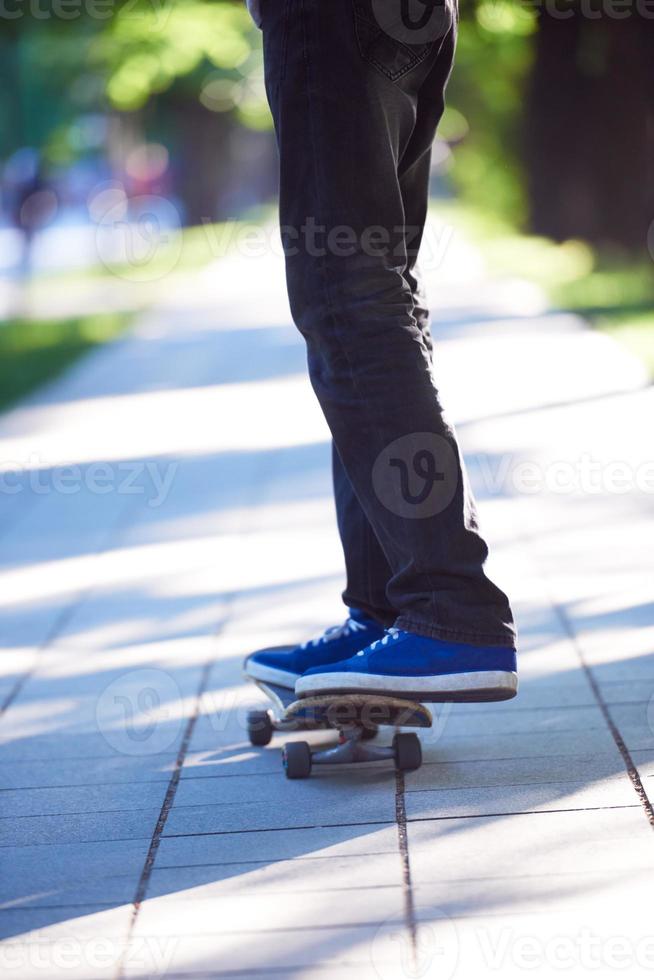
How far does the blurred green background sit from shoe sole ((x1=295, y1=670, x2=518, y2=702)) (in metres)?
7.07

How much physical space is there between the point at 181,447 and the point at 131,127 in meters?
43.6

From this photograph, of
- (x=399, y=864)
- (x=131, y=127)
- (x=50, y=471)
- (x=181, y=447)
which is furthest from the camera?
(x=131, y=127)

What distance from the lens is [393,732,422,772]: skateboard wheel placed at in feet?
9.07

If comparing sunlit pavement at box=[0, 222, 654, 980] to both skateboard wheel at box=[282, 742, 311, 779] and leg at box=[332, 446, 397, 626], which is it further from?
leg at box=[332, 446, 397, 626]

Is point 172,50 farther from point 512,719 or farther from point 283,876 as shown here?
point 283,876

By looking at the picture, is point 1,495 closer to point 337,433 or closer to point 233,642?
point 233,642

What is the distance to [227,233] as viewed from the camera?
115 ft

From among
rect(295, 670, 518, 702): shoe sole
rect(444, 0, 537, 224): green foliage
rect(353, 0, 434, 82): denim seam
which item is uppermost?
rect(353, 0, 434, 82): denim seam

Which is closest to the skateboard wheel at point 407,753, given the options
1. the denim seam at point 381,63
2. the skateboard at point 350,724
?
the skateboard at point 350,724

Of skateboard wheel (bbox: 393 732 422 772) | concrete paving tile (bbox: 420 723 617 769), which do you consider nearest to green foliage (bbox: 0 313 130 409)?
concrete paving tile (bbox: 420 723 617 769)

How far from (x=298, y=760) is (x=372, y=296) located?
2.92 feet

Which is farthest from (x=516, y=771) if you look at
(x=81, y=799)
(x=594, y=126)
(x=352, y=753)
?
(x=594, y=126)

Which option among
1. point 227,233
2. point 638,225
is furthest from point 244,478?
point 227,233

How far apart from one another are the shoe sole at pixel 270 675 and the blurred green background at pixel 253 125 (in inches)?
267
